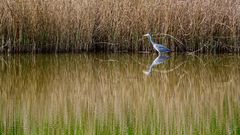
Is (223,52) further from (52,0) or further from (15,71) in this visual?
(15,71)

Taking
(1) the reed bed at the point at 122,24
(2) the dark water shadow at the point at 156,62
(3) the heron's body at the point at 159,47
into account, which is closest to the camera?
(2) the dark water shadow at the point at 156,62

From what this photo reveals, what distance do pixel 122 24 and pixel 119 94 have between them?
444 centimetres

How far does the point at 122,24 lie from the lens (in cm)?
1223

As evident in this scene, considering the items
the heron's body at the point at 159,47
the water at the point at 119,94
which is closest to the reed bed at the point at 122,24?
the water at the point at 119,94

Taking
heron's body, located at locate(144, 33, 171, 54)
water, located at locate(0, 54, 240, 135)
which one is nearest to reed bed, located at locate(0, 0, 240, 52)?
water, located at locate(0, 54, 240, 135)

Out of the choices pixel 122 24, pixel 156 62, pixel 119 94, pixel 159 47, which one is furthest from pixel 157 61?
pixel 119 94

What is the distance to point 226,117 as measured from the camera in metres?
6.66

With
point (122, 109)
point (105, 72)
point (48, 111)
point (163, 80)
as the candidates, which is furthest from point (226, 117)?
point (105, 72)

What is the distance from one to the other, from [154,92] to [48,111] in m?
1.75

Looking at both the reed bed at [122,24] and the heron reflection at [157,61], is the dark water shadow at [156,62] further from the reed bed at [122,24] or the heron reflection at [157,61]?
the reed bed at [122,24]

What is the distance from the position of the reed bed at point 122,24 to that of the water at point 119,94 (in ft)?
1.66

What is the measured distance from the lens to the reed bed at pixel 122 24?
473 inches

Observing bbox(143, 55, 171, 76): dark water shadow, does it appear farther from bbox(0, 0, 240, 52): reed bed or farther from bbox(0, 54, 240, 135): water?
bbox(0, 0, 240, 52): reed bed

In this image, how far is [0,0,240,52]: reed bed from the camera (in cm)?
1202
